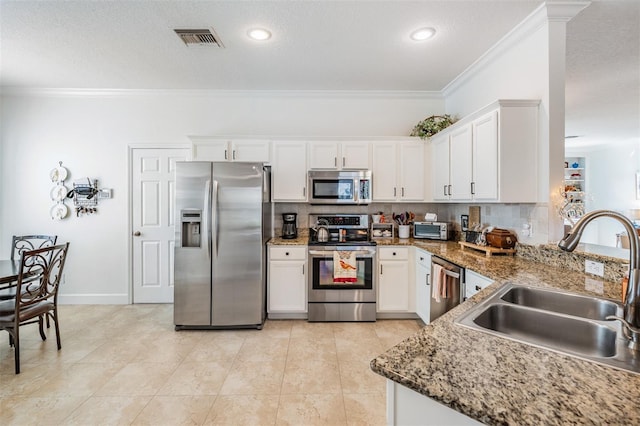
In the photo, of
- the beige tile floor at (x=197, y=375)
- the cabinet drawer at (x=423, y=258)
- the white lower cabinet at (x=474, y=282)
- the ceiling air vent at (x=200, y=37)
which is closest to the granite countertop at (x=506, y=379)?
the white lower cabinet at (x=474, y=282)

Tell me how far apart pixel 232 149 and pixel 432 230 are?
2741 millimetres

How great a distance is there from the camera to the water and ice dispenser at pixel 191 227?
302cm

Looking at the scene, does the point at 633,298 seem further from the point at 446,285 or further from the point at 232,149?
the point at 232,149

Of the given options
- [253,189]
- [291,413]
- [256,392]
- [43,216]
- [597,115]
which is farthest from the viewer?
[597,115]

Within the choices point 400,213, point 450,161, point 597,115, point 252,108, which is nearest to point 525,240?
point 450,161

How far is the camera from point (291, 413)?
1833 mm

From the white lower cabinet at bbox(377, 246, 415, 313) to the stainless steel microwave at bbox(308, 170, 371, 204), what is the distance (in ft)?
2.35

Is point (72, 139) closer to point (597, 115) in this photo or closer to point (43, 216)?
point (43, 216)

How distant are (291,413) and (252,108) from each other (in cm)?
352

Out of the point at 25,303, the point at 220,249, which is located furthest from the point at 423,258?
the point at 25,303

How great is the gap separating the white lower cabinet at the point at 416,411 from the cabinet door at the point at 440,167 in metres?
2.72

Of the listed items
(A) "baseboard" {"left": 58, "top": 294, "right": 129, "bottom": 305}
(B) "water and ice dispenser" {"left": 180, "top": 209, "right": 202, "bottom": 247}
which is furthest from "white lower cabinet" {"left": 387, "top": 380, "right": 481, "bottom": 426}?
(A) "baseboard" {"left": 58, "top": 294, "right": 129, "bottom": 305}

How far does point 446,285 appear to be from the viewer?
247 centimetres

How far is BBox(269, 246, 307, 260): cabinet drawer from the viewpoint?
3.24m
